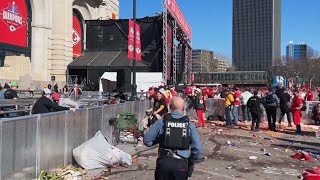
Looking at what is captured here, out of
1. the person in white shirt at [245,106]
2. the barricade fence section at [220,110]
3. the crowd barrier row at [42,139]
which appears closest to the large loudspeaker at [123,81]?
the barricade fence section at [220,110]

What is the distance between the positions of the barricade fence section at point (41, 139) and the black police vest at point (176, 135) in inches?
98.2

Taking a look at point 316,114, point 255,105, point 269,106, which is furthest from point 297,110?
point 316,114

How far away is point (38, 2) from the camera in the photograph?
3903cm

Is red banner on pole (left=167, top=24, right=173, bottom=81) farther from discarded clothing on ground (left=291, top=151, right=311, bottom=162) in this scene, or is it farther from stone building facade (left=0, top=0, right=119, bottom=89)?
discarded clothing on ground (left=291, top=151, right=311, bottom=162)

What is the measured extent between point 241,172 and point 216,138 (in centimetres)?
559

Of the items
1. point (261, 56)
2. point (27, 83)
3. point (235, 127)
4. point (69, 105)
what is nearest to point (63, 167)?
point (69, 105)

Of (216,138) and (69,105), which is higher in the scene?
(69,105)

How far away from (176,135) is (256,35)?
153m

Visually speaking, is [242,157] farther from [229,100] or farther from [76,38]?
[76,38]

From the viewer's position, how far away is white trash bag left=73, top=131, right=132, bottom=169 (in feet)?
29.7

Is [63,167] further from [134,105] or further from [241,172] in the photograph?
[134,105]

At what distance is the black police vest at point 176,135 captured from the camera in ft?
16.5

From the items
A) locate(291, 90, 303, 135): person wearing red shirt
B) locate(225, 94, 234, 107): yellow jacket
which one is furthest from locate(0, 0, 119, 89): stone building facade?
locate(291, 90, 303, 135): person wearing red shirt

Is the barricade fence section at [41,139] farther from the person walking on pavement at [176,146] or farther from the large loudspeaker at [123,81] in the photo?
the large loudspeaker at [123,81]
